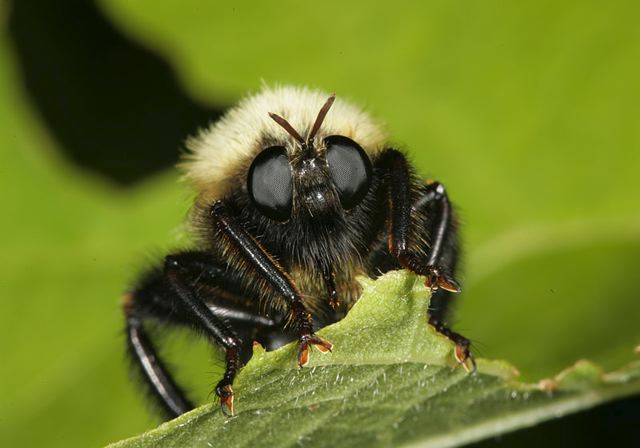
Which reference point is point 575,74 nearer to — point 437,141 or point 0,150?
point 437,141

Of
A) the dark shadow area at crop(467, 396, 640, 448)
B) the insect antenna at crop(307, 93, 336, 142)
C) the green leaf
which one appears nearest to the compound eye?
the insect antenna at crop(307, 93, 336, 142)

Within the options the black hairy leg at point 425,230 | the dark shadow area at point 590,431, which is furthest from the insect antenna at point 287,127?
the dark shadow area at point 590,431

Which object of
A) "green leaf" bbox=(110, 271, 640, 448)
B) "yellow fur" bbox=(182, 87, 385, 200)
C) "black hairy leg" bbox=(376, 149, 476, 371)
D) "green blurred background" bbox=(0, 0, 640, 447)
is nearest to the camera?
"green leaf" bbox=(110, 271, 640, 448)

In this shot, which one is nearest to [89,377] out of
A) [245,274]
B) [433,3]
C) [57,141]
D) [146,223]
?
[146,223]

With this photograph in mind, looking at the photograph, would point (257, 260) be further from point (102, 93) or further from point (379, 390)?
point (102, 93)

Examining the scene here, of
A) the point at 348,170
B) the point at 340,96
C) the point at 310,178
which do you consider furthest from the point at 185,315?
the point at 340,96

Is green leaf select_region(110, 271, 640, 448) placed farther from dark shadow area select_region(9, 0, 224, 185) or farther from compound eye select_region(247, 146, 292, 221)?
dark shadow area select_region(9, 0, 224, 185)

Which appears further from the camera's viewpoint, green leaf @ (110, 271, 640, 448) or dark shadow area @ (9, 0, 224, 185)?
dark shadow area @ (9, 0, 224, 185)

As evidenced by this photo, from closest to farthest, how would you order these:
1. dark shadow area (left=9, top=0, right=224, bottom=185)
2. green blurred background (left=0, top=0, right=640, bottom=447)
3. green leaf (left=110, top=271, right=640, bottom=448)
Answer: green leaf (left=110, top=271, right=640, bottom=448)
green blurred background (left=0, top=0, right=640, bottom=447)
dark shadow area (left=9, top=0, right=224, bottom=185)
